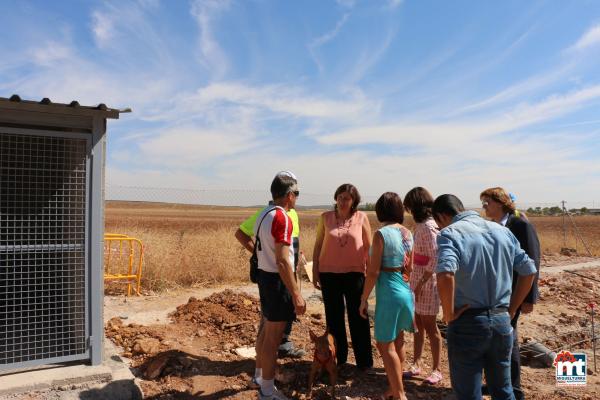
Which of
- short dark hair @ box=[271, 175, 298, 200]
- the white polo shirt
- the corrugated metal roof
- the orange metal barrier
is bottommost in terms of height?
the orange metal barrier

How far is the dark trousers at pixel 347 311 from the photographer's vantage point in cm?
422

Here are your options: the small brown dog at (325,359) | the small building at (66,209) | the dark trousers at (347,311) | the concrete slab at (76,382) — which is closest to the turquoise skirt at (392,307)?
the small brown dog at (325,359)

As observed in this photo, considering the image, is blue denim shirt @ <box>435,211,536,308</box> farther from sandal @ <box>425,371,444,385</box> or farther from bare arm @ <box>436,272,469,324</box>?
sandal @ <box>425,371,444,385</box>

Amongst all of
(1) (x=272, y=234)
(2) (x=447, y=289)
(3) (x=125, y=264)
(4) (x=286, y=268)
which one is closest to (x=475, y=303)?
(2) (x=447, y=289)

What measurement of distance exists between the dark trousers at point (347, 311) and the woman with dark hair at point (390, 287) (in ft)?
1.99

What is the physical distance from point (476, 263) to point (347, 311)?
195 centimetres

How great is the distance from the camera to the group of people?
2590mm

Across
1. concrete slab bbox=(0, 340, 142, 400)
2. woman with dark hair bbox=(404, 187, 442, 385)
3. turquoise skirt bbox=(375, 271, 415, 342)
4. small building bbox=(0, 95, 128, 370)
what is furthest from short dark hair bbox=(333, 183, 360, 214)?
concrete slab bbox=(0, 340, 142, 400)

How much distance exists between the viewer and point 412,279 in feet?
13.5

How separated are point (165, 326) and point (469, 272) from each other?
14.4 ft

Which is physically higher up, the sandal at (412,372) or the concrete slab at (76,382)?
the concrete slab at (76,382)

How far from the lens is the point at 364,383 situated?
414 cm

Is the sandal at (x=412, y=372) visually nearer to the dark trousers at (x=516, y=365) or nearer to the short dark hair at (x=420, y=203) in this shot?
the dark trousers at (x=516, y=365)

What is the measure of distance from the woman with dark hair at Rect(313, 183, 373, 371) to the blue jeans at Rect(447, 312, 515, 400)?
1.57 metres
